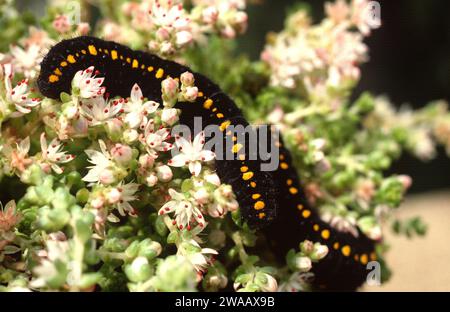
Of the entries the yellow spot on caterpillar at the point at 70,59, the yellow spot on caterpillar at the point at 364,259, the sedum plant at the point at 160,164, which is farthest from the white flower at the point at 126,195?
the yellow spot on caterpillar at the point at 364,259

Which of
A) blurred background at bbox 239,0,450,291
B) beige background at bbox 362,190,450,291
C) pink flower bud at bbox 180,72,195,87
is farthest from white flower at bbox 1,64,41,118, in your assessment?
blurred background at bbox 239,0,450,291

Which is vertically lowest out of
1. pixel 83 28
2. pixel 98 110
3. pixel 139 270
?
pixel 139 270

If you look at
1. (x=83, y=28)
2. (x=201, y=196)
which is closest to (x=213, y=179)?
(x=201, y=196)

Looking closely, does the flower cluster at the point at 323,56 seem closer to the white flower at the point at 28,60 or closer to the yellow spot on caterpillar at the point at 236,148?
the yellow spot on caterpillar at the point at 236,148

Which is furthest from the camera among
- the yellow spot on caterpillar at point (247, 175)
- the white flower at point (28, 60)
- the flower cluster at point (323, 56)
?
the flower cluster at point (323, 56)

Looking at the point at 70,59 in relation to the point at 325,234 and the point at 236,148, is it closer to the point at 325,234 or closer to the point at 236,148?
the point at 236,148

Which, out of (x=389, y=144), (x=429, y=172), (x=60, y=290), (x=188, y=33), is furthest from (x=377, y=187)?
(x=429, y=172)
